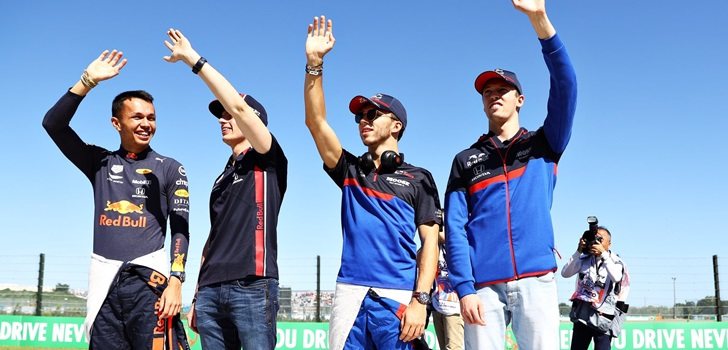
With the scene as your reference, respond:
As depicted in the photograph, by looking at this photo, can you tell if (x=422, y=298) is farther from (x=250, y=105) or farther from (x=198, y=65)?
(x=198, y=65)

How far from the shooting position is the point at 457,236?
3846 mm

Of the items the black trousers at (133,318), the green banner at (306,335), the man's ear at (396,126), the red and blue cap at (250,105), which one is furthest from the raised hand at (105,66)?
the green banner at (306,335)

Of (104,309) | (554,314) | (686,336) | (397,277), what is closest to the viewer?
(554,314)

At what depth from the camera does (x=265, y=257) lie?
13.5ft

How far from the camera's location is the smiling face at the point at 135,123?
179 inches

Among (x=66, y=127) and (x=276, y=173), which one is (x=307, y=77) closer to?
(x=276, y=173)

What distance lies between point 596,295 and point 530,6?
5.95 meters

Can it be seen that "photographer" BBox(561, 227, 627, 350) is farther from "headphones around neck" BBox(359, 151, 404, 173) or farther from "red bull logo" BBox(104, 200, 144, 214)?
"red bull logo" BBox(104, 200, 144, 214)

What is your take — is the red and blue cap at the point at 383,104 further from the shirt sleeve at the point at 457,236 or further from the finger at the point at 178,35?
the finger at the point at 178,35

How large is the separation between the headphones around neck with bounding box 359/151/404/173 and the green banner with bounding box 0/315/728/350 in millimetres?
9923

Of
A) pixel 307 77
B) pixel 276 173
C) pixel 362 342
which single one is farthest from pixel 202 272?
pixel 307 77

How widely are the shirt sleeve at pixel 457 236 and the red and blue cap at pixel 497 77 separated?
1.73 ft

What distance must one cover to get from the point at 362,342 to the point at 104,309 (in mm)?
1682

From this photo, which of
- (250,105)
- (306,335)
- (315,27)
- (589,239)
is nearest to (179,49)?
(250,105)
